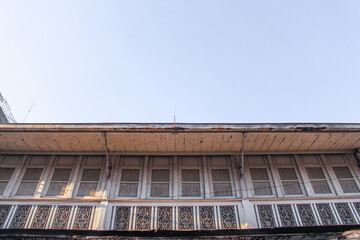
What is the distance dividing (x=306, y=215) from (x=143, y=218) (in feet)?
15.3

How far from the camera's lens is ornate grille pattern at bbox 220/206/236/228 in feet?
23.8

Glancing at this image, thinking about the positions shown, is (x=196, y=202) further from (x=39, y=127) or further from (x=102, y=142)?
(x=39, y=127)

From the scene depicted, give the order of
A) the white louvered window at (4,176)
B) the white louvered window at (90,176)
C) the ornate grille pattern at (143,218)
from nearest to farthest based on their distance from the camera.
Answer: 1. the ornate grille pattern at (143,218)
2. the white louvered window at (90,176)
3. the white louvered window at (4,176)

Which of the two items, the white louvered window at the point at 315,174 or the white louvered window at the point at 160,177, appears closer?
the white louvered window at the point at 160,177

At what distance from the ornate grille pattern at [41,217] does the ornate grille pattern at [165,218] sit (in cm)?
319

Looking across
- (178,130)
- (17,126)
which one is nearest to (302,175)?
(178,130)

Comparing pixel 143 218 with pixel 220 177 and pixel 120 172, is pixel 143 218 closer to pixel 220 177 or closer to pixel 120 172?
pixel 120 172

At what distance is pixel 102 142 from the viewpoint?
8.15 meters

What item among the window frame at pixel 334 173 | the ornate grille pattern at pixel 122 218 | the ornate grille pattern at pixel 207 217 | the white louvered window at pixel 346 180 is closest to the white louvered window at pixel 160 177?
the ornate grille pattern at pixel 122 218

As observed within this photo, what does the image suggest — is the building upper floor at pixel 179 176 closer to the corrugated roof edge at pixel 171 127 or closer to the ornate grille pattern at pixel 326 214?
the ornate grille pattern at pixel 326 214

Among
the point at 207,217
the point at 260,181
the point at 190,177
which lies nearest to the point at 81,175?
the point at 190,177

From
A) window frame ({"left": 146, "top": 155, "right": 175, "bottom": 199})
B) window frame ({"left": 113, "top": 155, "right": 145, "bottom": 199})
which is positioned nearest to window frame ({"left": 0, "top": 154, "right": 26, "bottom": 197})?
window frame ({"left": 113, "top": 155, "right": 145, "bottom": 199})

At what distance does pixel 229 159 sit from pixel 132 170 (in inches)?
125

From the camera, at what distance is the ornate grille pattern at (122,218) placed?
7215 mm
